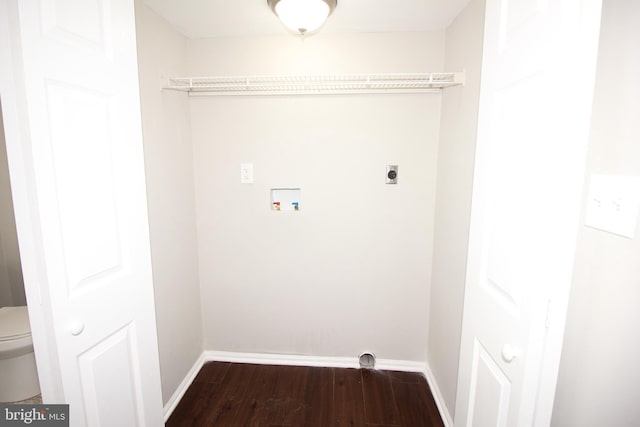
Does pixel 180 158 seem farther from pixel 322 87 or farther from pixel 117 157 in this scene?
pixel 322 87

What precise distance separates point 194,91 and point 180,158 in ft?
1.57

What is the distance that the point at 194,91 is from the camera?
6.22 feet

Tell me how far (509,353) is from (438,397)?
1.33m

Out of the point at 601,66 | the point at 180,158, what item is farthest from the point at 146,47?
the point at 601,66

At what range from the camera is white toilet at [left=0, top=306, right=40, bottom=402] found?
4.93 ft

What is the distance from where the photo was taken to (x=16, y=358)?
1633mm

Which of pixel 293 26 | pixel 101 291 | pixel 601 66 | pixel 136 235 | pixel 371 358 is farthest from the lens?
pixel 371 358

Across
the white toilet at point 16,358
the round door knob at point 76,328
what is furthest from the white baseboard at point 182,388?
the round door knob at point 76,328

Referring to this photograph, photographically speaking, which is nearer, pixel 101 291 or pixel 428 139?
pixel 101 291

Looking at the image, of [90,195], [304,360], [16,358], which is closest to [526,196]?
[90,195]

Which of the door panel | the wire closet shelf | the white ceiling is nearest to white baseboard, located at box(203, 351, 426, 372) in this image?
the door panel

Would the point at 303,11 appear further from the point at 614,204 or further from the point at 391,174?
the point at 614,204

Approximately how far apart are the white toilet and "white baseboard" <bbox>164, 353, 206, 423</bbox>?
2.66ft

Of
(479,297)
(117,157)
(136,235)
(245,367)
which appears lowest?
(245,367)
